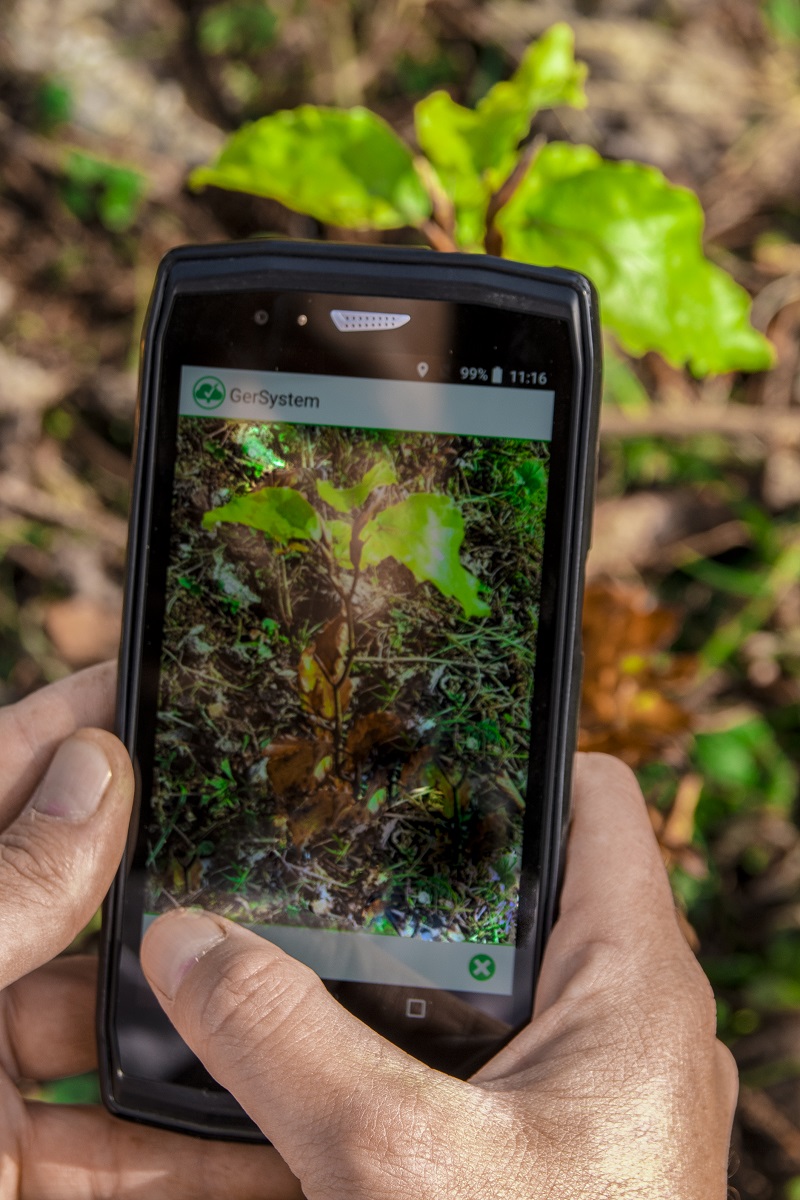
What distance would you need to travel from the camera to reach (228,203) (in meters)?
1.96

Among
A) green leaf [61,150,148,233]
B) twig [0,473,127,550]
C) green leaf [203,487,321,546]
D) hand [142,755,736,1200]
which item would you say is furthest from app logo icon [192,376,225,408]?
green leaf [61,150,148,233]

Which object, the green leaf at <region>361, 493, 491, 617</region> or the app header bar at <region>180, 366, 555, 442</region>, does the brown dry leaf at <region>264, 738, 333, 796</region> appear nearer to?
the green leaf at <region>361, 493, 491, 617</region>

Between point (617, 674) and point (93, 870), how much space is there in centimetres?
79

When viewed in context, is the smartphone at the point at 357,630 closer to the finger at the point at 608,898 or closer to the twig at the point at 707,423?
the finger at the point at 608,898

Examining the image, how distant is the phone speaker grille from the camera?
3.48ft

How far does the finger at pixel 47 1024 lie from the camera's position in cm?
123

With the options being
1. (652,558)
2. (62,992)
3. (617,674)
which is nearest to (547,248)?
(617,674)

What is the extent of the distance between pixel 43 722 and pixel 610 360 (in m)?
1.22

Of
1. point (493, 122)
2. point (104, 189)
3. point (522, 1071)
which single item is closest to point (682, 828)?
point (522, 1071)

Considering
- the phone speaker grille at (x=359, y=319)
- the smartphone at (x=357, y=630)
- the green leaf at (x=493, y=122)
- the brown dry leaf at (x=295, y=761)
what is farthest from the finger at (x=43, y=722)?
the green leaf at (x=493, y=122)

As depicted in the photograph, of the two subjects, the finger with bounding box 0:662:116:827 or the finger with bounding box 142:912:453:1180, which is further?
the finger with bounding box 0:662:116:827

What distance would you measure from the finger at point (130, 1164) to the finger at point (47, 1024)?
6 centimetres

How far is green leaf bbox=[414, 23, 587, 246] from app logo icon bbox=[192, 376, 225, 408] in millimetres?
421

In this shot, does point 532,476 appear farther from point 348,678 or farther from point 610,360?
point 610,360
